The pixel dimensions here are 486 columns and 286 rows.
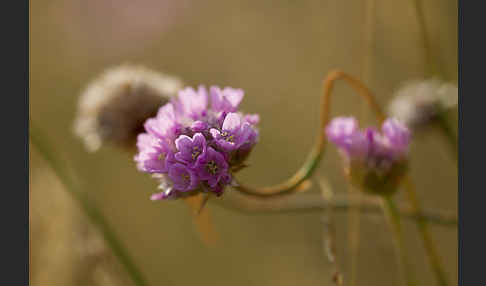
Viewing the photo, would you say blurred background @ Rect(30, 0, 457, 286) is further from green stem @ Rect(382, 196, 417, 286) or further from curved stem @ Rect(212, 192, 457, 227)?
green stem @ Rect(382, 196, 417, 286)

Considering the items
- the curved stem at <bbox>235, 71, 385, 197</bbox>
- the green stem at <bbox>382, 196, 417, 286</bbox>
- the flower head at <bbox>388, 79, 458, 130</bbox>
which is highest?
the flower head at <bbox>388, 79, 458, 130</bbox>

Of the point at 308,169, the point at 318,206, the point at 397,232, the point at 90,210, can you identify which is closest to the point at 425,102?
the point at 318,206

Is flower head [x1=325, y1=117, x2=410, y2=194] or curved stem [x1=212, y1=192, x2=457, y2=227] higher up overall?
flower head [x1=325, y1=117, x2=410, y2=194]

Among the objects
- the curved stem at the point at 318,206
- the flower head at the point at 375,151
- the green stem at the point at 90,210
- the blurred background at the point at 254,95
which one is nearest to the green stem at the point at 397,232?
the flower head at the point at 375,151

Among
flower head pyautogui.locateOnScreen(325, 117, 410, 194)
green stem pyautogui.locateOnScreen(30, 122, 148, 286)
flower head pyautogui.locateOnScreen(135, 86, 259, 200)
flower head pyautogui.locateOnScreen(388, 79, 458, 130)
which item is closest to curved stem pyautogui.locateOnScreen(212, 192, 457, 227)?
flower head pyautogui.locateOnScreen(325, 117, 410, 194)

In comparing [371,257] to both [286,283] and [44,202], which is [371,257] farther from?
[44,202]

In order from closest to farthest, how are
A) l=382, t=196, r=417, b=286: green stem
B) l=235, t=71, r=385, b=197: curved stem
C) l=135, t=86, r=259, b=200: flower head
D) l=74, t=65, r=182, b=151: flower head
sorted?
l=135, t=86, r=259, b=200: flower head → l=235, t=71, r=385, b=197: curved stem → l=382, t=196, r=417, b=286: green stem → l=74, t=65, r=182, b=151: flower head
